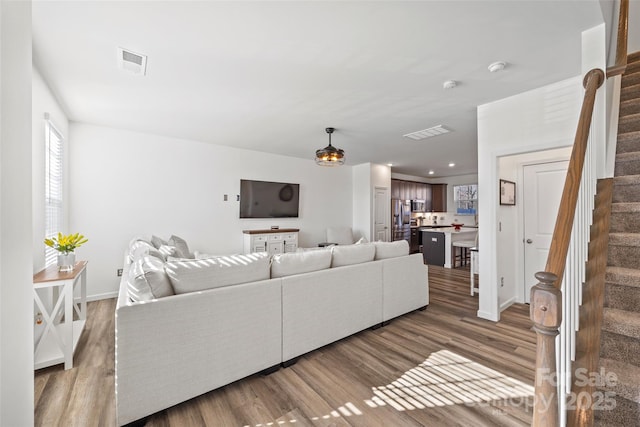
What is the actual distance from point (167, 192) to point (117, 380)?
355cm

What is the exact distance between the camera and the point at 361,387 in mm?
1929

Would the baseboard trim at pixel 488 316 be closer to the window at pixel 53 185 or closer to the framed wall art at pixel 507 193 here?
the framed wall art at pixel 507 193

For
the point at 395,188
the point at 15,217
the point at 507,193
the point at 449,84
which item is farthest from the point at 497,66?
the point at 395,188

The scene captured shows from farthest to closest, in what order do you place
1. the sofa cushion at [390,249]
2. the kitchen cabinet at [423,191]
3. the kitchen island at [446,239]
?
the kitchen cabinet at [423,191], the kitchen island at [446,239], the sofa cushion at [390,249]

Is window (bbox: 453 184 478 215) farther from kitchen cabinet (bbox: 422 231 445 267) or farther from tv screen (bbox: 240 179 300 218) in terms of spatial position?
tv screen (bbox: 240 179 300 218)

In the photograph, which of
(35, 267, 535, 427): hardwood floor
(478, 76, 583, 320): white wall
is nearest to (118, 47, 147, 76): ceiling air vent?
(35, 267, 535, 427): hardwood floor

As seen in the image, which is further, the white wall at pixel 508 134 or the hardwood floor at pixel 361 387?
the white wall at pixel 508 134

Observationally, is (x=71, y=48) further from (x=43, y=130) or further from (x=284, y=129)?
(x=284, y=129)

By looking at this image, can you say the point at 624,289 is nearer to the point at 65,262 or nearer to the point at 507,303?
the point at 507,303

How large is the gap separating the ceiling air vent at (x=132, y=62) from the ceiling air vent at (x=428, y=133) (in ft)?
12.0

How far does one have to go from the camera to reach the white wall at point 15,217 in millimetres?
993

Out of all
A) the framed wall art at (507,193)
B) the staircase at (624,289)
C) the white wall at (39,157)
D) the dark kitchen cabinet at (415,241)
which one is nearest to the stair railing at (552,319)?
the staircase at (624,289)

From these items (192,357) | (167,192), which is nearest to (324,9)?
(192,357)

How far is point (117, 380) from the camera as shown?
154 cm
